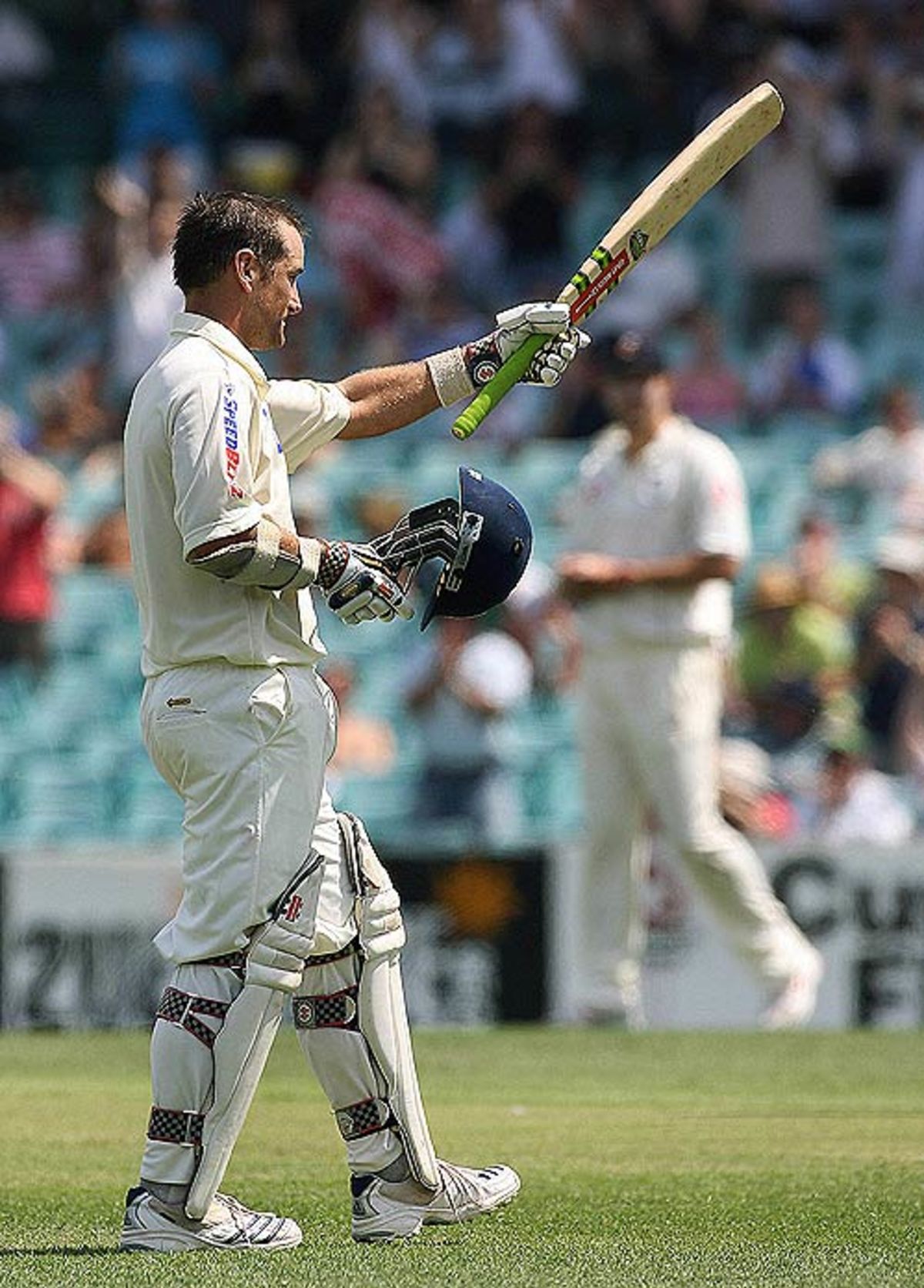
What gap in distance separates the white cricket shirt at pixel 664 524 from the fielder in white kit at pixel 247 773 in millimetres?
3994

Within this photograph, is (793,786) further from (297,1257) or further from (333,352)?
(297,1257)

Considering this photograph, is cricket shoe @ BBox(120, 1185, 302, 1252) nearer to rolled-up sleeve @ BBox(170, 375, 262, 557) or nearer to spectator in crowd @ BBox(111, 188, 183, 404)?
rolled-up sleeve @ BBox(170, 375, 262, 557)

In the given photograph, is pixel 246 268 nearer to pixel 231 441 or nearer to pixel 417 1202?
pixel 231 441

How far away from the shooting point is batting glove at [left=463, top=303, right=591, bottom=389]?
5.27 meters

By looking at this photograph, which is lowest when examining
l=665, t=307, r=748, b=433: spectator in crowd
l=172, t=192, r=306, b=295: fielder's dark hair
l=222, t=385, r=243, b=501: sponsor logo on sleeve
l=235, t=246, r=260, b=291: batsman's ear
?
l=222, t=385, r=243, b=501: sponsor logo on sleeve

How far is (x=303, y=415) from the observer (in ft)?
16.9

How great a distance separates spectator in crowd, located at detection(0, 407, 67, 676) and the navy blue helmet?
24.0ft

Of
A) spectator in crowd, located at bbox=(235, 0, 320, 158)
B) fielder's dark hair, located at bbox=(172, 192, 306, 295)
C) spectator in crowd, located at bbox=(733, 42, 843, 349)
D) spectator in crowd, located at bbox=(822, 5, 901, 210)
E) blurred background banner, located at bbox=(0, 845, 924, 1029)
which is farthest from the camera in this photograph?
spectator in crowd, located at bbox=(235, 0, 320, 158)

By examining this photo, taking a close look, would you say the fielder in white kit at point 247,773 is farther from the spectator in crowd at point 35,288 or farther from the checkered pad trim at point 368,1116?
the spectator in crowd at point 35,288

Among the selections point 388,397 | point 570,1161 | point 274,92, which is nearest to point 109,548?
point 274,92

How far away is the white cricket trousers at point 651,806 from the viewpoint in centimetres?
906

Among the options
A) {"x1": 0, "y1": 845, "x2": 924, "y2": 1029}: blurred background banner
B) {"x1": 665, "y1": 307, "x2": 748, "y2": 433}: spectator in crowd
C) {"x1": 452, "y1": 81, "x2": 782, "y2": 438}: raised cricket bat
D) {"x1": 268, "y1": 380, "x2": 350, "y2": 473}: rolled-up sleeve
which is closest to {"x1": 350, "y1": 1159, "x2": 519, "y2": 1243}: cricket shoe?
{"x1": 268, "y1": 380, "x2": 350, "y2": 473}: rolled-up sleeve

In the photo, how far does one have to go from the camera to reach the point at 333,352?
14680 millimetres

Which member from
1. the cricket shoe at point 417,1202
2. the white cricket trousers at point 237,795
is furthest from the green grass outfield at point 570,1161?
the white cricket trousers at point 237,795
